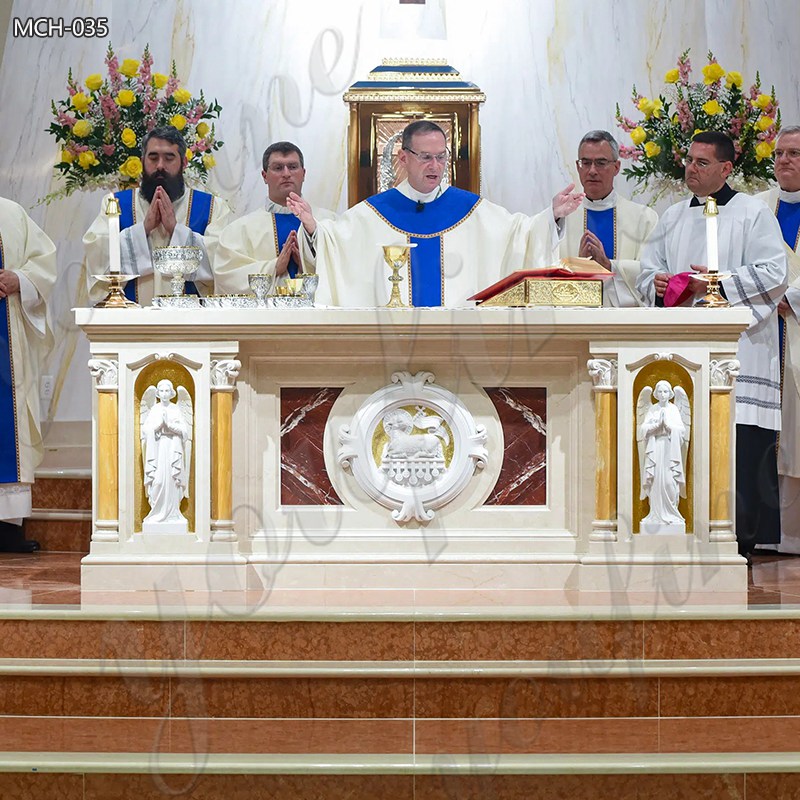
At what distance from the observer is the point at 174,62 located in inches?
332

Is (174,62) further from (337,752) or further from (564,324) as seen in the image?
(337,752)

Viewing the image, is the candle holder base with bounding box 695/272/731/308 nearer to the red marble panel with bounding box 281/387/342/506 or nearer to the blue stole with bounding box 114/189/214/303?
the red marble panel with bounding box 281/387/342/506

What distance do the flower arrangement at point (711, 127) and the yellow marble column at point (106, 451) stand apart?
3.57 metres

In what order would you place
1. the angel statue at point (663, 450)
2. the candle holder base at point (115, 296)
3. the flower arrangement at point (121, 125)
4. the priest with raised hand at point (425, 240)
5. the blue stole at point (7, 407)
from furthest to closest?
the flower arrangement at point (121, 125), the blue stole at point (7, 407), the priest with raised hand at point (425, 240), the candle holder base at point (115, 296), the angel statue at point (663, 450)

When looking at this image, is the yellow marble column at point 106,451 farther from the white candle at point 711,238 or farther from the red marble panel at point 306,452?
the white candle at point 711,238

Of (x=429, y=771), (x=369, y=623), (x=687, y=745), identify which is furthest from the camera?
(x=369, y=623)

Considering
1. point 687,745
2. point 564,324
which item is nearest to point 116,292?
point 564,324

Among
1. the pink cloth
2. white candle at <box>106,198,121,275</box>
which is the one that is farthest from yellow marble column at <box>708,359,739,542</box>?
white candle at <box>106,198,121,275</box>

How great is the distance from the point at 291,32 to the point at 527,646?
540 centimetres

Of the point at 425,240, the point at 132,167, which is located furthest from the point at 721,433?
the point at 132,167

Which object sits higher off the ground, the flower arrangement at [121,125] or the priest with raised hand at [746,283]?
the flower arrangement at [121,125]

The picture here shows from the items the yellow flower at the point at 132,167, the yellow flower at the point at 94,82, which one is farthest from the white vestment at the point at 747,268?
the yellow flower at the point at 94,82

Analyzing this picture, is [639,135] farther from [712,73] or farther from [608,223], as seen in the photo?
[608,223]

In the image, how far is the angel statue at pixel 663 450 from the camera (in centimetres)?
479
